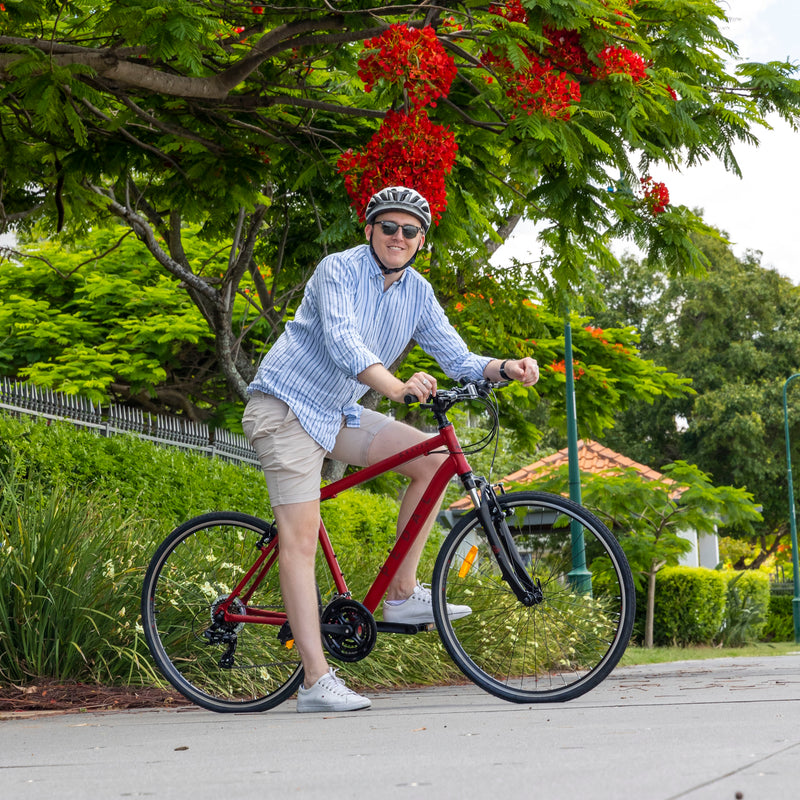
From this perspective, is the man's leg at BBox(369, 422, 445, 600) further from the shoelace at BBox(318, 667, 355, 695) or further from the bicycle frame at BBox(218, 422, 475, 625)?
the shoelace at BBox(318, 667, 355, 695)

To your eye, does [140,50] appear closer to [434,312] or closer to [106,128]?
[106,128]

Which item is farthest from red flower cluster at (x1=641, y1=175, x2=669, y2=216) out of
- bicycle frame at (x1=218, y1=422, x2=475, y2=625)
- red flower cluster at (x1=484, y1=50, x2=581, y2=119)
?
bicycle frame at (x1=218, y1=422, x2=475, y2=625)

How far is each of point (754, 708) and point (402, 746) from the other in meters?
1.46

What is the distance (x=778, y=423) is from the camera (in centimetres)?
3453

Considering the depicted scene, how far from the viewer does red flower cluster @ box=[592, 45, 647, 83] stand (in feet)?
Answer: 20.2

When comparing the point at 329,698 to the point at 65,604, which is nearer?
the point at 329,698

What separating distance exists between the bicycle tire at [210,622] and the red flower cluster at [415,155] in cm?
247

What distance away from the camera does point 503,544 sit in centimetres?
427

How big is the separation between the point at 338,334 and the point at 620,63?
294 cm

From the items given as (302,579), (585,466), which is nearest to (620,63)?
(302,579)

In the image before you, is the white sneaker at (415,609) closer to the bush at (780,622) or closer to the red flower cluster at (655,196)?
the red flower cluster at (655,196)

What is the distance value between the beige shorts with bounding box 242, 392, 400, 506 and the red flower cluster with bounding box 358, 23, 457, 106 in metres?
2.57

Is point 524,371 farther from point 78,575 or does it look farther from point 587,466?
point 587,466

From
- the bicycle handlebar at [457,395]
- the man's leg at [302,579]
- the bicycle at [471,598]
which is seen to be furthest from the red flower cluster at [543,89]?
the man's leg at [302,579]
